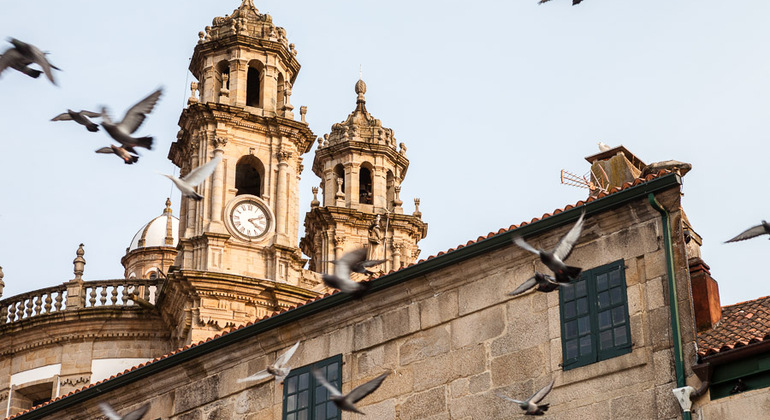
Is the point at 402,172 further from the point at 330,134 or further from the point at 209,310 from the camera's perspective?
the point at 209,310

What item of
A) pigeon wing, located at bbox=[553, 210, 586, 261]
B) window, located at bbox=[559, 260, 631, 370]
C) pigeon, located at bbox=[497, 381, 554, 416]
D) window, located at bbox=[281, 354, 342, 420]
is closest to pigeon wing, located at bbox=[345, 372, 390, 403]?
pigeon, located at bbox=[497, 381, 554, 416]

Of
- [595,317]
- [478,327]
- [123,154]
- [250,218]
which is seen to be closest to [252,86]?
[250,218]

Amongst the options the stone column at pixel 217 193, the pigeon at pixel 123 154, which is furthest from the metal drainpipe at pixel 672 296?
the stone column at pixel 217 193

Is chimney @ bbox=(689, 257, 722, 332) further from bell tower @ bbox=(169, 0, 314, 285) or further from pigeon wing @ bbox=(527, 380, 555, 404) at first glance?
bell tower @ bbox=(169, 0, 314, 285)

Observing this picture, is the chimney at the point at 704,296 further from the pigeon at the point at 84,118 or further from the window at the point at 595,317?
the pigeon at the point at 84,118

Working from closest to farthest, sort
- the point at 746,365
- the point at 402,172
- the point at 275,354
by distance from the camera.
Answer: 1. the point at 746,365
2. the point at 275,354
3. the point at 402,172

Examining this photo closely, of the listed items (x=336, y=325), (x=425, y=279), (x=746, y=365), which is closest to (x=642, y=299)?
(x=746, y=365)

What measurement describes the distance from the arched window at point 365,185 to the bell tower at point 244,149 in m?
10.3

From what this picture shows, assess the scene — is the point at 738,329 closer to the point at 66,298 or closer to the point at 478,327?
the point at 478,327

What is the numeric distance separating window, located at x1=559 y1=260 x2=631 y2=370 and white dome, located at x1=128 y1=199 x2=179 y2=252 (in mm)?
43235

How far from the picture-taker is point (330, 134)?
62.9 m

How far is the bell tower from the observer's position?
45531mm

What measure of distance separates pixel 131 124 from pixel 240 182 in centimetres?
3273

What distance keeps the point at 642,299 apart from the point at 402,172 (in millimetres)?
42872
